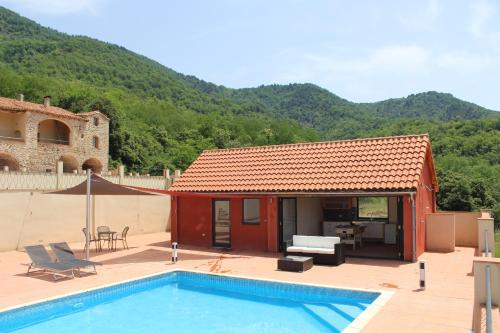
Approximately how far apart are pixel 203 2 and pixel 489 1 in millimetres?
9715

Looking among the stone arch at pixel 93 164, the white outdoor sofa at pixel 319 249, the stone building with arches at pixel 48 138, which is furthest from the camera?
the stone arch at pixel 93 164

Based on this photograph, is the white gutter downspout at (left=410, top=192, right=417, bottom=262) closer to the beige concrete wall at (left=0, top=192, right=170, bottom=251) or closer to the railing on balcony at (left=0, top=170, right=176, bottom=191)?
the beige concrete wall at (left=0, top=192, right=170, bottom=251)

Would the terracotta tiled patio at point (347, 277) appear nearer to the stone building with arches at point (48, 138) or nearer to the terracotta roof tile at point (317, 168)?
the terracotta roof tile at point (317, 168)

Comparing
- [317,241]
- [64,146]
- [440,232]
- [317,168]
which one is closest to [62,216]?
[317,168]

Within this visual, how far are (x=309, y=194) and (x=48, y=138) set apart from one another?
130ft

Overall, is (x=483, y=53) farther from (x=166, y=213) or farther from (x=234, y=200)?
(x=166, y=213)

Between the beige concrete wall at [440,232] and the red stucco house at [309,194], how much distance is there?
69 cm

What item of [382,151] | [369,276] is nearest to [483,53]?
[382,151]

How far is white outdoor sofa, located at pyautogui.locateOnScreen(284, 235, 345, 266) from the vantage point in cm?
1284

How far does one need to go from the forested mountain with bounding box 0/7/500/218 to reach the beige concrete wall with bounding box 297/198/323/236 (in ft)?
71.1

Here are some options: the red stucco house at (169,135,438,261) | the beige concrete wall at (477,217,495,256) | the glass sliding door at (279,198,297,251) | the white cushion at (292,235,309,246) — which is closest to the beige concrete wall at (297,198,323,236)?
the red stucco house at (169,135,438,261)

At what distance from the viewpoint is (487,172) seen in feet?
126

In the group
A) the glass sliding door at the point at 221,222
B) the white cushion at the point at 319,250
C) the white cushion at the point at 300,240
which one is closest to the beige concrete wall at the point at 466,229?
the white cushion at the point at 319,250

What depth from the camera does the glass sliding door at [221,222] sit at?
16.8 meters
